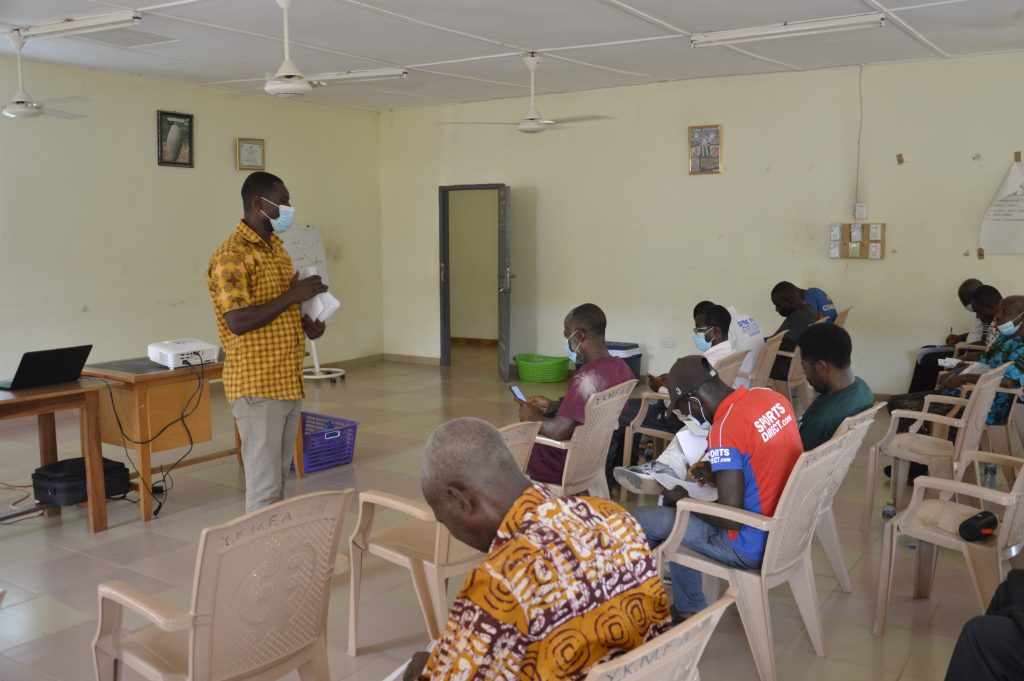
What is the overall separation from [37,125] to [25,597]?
4.40 m

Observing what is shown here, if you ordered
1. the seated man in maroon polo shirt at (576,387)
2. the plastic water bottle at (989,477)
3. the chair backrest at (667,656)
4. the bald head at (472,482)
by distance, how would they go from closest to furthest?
1. the chair backrest at (667,656)
2. the bald head at (472,482)
3. the seated man in maroon polo shirt at (576,387)
4. the plastic water bottle at (989,477)

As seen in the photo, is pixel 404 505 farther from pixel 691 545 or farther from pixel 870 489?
pixel 870 489

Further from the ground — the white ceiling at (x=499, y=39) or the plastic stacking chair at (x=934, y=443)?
the white ceiling at (x=499, y=39)

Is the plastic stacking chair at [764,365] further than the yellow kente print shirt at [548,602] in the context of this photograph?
Yes

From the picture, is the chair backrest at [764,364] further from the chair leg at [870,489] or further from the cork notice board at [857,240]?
the cork notice board at [857,240]

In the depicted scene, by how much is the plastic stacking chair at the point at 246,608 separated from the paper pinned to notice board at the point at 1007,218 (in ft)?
20.5

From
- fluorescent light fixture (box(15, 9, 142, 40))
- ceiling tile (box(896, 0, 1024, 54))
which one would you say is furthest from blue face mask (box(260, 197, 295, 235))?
ceiling tile (box(896, 0, 1024, 54))

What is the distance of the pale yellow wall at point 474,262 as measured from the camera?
11148 millimetres

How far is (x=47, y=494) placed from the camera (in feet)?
14.6

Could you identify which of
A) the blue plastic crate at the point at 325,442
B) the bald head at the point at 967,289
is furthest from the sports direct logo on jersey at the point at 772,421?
the bald head at the point at 967,289

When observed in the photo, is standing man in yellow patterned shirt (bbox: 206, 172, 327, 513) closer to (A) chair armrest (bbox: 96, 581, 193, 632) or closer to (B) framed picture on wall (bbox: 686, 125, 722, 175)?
(A) chair armrest (bbox: 96, 581, 193, 632)

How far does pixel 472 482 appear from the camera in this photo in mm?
1720

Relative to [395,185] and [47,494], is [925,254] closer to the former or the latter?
[395,185]

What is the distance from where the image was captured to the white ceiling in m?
5.09
